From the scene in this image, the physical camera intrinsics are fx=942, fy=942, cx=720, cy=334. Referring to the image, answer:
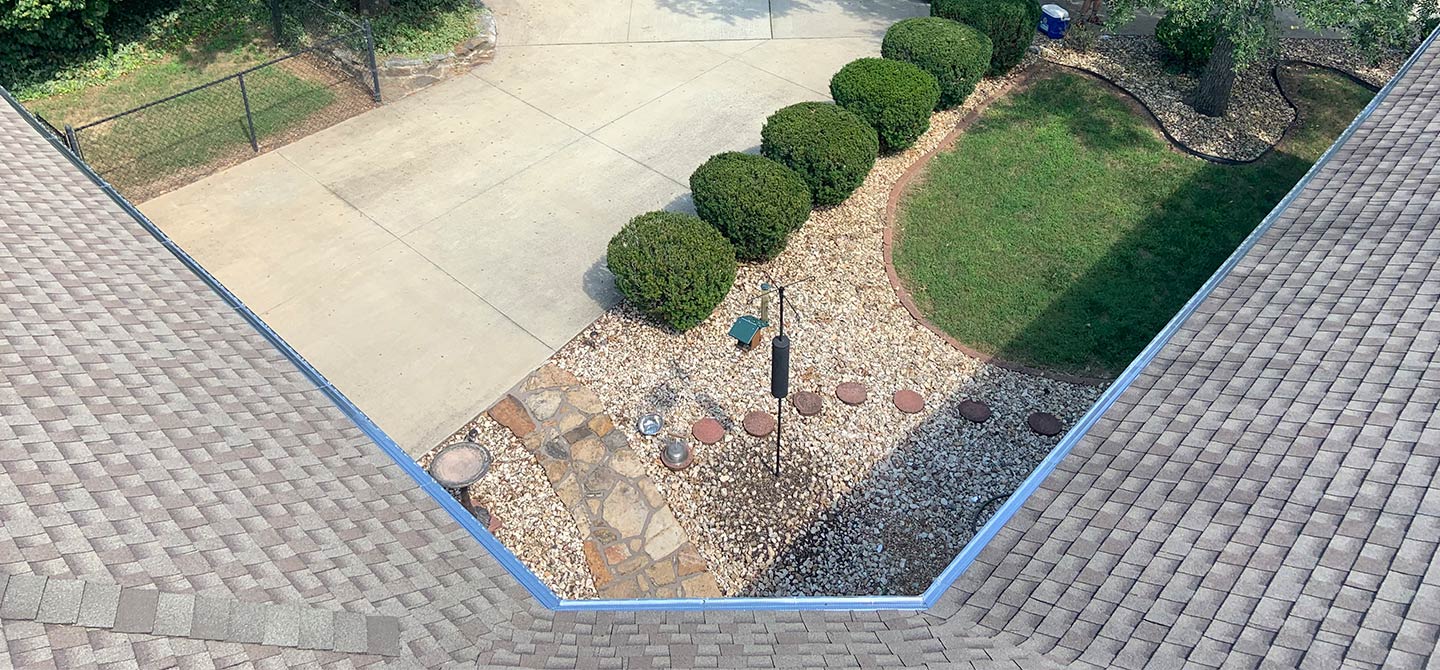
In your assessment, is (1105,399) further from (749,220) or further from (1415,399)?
(749,220)

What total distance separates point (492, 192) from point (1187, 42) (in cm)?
1213

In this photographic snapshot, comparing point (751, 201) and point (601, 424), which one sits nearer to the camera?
point (601, 424)

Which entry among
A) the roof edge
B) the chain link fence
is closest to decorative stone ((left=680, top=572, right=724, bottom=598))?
the roof edge

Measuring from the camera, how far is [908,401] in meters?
10.6

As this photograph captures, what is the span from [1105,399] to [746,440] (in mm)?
4198

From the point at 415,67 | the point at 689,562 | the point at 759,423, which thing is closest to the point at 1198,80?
the point at 759,423

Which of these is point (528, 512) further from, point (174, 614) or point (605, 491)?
point (174, 614)

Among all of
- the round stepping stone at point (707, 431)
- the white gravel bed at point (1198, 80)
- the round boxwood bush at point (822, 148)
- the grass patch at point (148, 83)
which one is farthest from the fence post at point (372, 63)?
the white gravel bed at point (1198, 80)

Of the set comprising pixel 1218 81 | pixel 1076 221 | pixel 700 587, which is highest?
pixel 1218 81

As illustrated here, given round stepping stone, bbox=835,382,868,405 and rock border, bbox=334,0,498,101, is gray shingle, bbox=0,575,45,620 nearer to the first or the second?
round stepping stone, bbox=835,382,868,405

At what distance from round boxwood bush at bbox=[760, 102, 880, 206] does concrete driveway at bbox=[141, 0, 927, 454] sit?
1.67m

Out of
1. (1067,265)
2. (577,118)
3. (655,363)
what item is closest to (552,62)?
(577,118)

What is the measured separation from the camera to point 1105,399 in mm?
6727

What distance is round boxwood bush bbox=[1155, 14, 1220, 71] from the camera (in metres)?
16.2
